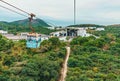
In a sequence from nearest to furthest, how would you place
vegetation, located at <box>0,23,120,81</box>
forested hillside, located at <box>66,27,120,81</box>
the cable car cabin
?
the cable car cabin
vegetation, located at <box>0,23,120,81</box>
forested hillside, located at <box>66,27,120,81</box>

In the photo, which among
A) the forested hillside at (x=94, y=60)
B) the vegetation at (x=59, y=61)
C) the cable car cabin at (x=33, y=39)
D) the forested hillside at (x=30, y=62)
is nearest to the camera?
the cable car cabin at (x=33, y=39)

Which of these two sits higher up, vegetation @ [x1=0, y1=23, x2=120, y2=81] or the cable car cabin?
the cable car cabin

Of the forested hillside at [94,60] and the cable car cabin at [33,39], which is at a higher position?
the cable car cabin at [33,39]

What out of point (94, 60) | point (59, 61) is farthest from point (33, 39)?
point (94, 60)

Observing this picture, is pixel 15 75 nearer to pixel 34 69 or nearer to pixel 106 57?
pixel 34 69

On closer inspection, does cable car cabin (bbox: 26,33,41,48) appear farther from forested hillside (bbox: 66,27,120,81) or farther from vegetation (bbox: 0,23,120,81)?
forested hillside (bbox: 66,27,120,81)

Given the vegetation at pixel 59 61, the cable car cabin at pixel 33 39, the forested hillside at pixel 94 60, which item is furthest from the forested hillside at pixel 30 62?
the cable car cabin at pixel 33 39

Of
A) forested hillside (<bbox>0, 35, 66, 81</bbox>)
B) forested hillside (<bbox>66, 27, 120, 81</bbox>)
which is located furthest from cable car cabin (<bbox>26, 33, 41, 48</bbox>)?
forested hillside (<bbox>66, 27, 120, 81</bbox>)

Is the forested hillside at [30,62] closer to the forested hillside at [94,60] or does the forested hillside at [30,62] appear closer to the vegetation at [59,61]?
the vegetation at [59,61]

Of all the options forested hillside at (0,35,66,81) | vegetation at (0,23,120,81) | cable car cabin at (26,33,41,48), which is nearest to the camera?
cable car cabin at (26,33,41,48)

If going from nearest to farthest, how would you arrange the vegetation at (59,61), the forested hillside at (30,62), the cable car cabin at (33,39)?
the cable car cabin at (33,39) < the forested hillside at (30,62) < the vegetation at (59,61)
